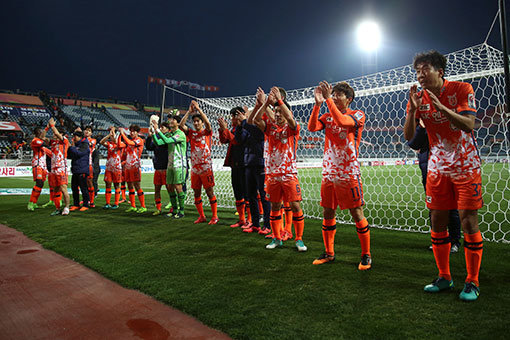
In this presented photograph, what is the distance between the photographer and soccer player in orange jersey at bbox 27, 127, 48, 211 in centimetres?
737

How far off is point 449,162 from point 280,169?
1900 mm

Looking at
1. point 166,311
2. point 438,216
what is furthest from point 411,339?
point 166,311

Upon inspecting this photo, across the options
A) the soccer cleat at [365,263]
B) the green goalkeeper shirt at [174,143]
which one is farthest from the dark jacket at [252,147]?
the soccer cleat at [365,263]

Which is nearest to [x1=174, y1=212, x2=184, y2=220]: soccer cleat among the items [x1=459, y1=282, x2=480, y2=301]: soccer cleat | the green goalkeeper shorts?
the green goalkeeper shorts

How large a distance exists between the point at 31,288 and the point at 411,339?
3131 millimetres

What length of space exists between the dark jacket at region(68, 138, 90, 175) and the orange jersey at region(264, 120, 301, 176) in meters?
5.29

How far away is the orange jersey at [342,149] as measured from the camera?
313 cm

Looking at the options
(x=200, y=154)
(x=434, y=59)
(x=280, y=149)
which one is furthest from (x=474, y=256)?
(x=200, y=154)

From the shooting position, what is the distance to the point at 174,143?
5945mm

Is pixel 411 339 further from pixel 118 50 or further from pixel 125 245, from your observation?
pixel 118 50

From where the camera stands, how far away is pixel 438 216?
98.6 inches

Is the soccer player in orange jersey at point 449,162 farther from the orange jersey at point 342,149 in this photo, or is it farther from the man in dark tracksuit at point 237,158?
the man in dark tracksuit at point 237,158

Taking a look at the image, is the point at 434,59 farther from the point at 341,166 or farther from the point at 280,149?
the point at 280,149

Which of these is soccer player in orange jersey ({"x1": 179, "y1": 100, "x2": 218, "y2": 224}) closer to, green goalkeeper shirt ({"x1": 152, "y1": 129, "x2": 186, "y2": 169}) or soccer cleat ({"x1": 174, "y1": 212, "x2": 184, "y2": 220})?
green goalkeeper shirt ({"x1": 152, "y1": 129, "x2": 186, "y2": 169})
